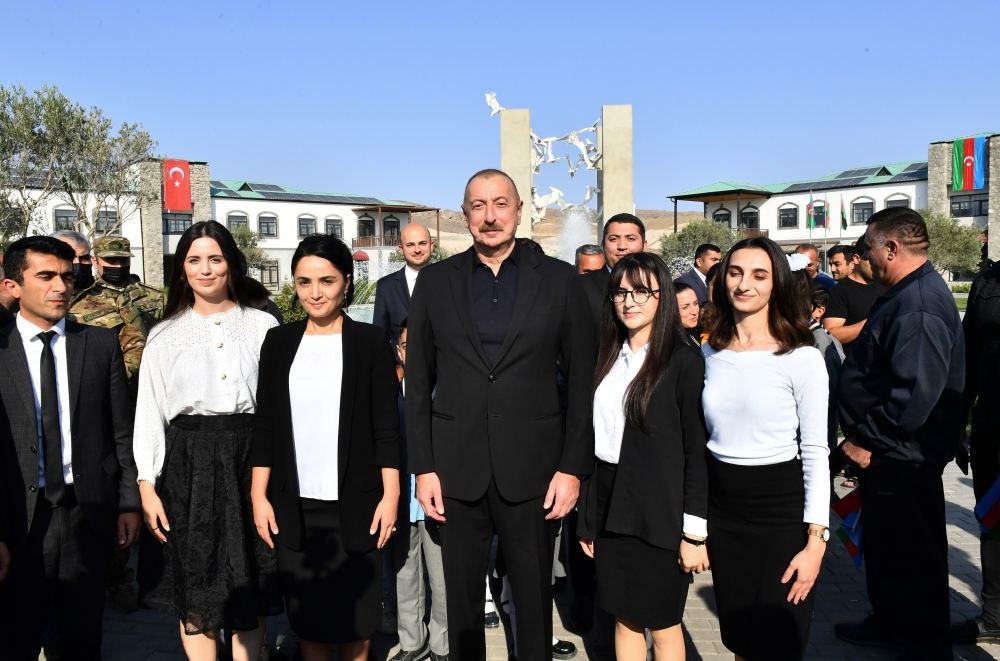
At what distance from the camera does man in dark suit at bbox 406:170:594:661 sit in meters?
2.77

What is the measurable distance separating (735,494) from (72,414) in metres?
2.65

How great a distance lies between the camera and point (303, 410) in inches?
112

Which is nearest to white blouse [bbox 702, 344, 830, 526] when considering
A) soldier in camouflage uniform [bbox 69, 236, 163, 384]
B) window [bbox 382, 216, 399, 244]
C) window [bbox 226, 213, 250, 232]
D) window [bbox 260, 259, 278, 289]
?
soldier in camouflage uniform [bbox 69, 236, 163, 384]

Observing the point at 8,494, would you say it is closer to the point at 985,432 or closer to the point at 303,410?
the point at 303,410

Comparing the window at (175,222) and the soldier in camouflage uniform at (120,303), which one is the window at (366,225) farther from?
the soldier in camouflage uniform at (120,303)

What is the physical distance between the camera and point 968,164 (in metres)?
48.8

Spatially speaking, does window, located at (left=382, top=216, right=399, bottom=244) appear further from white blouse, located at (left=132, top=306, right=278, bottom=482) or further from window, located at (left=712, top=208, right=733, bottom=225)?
white blouse, located at (left=132, top=306, right=278, bottom=482)

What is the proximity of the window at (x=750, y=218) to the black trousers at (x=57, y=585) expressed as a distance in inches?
2335

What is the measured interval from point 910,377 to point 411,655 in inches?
105

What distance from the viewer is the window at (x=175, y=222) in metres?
45.9

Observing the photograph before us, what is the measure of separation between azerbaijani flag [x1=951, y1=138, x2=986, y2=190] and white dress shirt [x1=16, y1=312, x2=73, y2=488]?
57818 millimetres

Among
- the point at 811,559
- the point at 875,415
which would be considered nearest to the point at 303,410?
the point at 811,559

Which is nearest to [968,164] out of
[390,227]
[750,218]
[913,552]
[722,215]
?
[750,218]

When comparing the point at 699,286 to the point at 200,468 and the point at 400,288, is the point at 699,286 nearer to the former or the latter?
the point at 400,288
